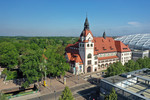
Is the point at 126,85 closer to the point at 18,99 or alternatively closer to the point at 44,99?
the point at 44,99

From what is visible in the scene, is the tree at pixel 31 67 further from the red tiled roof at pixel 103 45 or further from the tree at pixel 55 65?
the red tiled roof at pixel 103 45

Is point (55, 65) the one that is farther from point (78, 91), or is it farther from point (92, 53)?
point (92, 53)

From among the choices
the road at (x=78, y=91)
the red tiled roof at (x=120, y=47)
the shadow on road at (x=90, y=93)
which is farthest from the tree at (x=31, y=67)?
the red tiled roof at (x=120, y=47)

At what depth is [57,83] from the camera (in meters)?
39.5

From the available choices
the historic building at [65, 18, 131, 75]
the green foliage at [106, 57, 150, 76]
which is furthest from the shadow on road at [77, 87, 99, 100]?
the historic building at [65, 18, 131, 75]

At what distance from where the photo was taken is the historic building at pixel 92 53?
4803cm

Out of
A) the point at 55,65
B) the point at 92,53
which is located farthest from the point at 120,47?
the point at 55,65

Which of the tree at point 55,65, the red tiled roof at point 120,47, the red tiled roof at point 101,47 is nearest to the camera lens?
the tree at point 55,65

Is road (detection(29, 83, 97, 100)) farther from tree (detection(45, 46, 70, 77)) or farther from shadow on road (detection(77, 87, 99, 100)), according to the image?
tree (detection(45, 46, 70, 77))

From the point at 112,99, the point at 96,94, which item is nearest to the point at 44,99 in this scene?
the point at 96,94

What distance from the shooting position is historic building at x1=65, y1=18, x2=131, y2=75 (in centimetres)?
4803

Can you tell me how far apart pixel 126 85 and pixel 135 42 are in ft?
213

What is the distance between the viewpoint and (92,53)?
4975 cm

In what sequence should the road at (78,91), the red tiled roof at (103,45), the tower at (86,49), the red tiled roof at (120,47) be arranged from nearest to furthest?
the road at (78,91) → the tower at (86,49) → the red tiled roof at (103,45) → the red tiled roof at (120,47)
